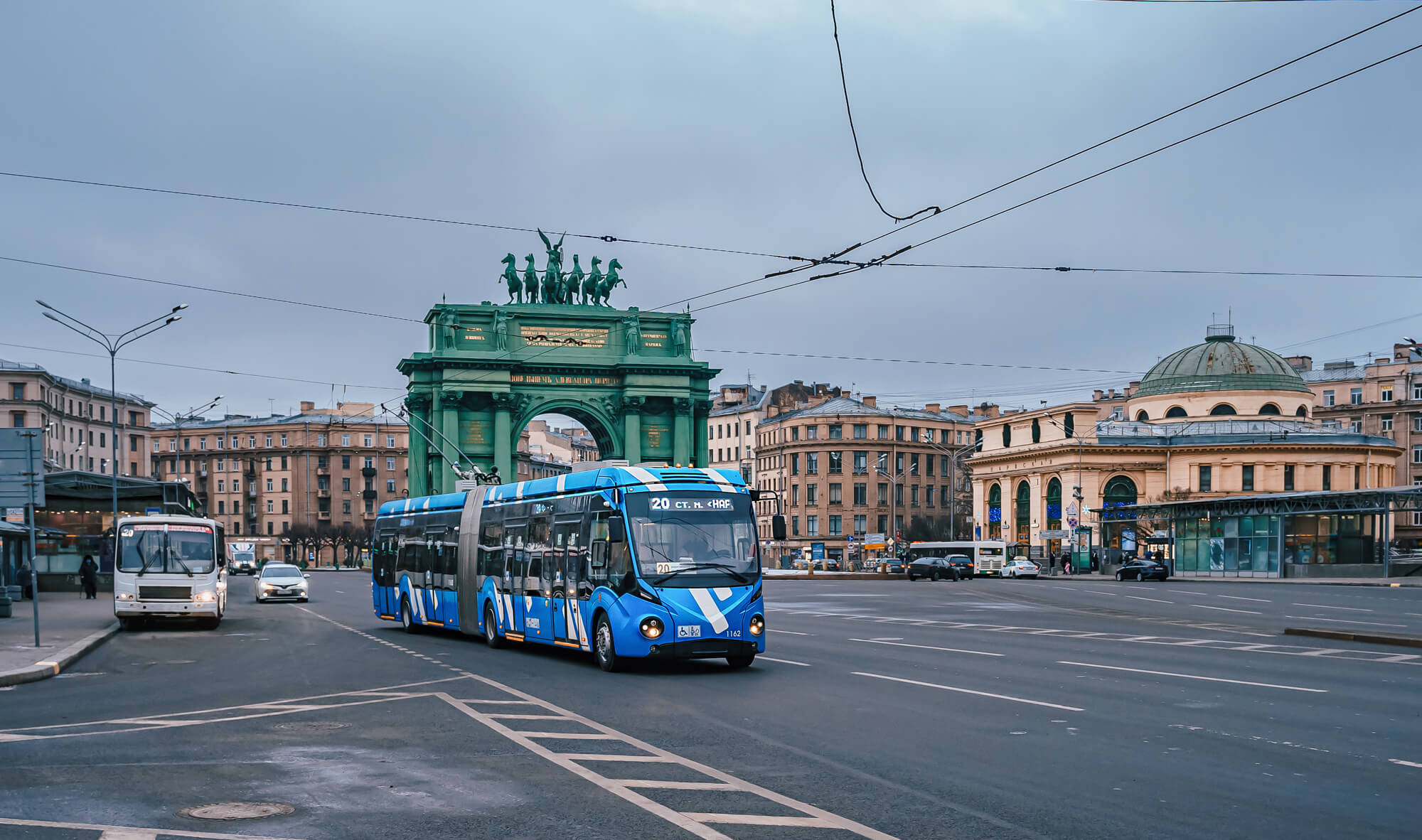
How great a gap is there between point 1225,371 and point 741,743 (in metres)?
99.5

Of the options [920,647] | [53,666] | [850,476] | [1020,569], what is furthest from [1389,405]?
[53,666]

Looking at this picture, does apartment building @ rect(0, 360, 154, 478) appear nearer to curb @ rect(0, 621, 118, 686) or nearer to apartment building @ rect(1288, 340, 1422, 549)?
curb @ rect(0, 621, 118, 686)

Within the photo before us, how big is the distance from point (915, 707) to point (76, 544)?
54.1 m

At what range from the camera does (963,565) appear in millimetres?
74875

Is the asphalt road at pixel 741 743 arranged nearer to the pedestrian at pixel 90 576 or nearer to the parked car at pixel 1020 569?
the pedestrian at pixel 90 576

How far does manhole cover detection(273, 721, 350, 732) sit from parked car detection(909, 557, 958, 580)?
6044 cm

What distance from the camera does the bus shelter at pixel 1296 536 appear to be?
63.9 meters

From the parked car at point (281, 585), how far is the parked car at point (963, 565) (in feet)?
121

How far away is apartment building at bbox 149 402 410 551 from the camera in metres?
144

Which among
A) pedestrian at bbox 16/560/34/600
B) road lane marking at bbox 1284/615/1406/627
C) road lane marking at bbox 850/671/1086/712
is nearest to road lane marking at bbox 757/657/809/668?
road lane marking at bbox 850/671/1086/712

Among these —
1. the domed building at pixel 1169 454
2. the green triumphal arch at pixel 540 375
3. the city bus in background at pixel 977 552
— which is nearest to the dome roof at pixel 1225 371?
the domed building at pixel 1169 454

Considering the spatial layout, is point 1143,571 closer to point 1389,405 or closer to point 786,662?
point 786,662

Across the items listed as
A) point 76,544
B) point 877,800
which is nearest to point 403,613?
point 877,800

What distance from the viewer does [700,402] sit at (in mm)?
77938
